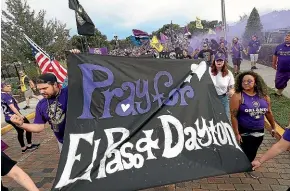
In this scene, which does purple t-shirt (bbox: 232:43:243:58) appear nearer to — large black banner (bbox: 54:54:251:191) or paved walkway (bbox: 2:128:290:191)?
paved walkway (bbox: 2:128:290:191)

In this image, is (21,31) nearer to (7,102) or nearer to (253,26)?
A: (7,102)

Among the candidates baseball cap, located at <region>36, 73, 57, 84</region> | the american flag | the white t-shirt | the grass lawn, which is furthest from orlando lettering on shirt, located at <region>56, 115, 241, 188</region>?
the american flag

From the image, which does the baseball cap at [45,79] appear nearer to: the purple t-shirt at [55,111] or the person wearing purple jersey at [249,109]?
the purple t-shirt at [55,111]

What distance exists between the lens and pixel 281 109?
22.2ft

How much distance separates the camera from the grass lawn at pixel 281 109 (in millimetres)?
5894

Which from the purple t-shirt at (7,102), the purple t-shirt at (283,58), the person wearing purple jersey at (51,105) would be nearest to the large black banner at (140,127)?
the person wearing purple jersey at (51,105)

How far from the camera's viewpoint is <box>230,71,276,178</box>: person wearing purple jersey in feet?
11.8

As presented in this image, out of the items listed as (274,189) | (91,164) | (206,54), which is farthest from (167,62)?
(206,54)

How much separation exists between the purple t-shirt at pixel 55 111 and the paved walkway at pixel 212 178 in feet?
4.21

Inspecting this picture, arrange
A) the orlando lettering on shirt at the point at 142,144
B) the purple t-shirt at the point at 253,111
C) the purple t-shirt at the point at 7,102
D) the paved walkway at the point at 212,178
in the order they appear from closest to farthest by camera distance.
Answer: the orlando lettering on shirt at the point at 142,144, the purple t-shirt at the point at 253,111, the paved walkway at the point at 212,178, the purple t-shirt at the point at 7,102

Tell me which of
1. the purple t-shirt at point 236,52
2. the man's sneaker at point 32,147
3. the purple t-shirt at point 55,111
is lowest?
the man's sneaker at point 32,147

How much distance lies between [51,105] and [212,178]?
2459 millimetres

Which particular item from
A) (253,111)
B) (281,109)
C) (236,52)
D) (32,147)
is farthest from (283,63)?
(32,147)

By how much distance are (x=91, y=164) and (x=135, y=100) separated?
0.85 meters
